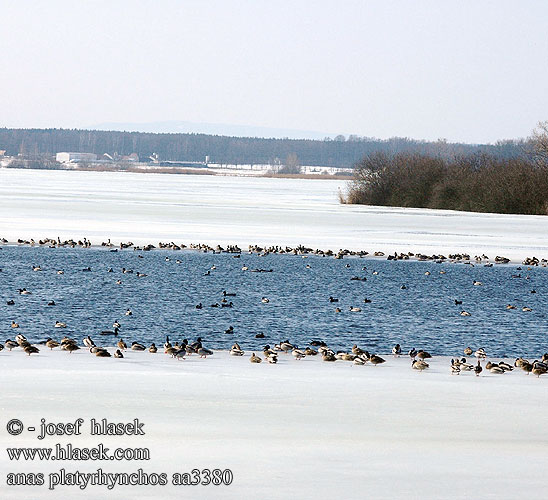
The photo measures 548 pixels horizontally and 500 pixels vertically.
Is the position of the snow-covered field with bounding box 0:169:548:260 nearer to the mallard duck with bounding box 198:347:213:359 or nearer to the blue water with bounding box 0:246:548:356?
the blue water with bounding box 0:246:548:356

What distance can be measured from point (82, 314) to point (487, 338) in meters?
6.90

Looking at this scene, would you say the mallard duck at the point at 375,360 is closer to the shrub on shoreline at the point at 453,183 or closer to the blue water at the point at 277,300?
the blue water at the point at 277,300

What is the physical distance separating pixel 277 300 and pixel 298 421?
11.5 m

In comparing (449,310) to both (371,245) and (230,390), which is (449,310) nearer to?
(230,390)

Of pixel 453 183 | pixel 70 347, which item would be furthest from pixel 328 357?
pixel 453 183

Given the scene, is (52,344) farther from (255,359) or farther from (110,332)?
(255,359)

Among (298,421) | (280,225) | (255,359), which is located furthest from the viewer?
(280,225)

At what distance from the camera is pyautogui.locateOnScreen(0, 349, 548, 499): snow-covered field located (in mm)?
7309

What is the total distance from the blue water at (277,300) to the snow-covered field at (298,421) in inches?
109

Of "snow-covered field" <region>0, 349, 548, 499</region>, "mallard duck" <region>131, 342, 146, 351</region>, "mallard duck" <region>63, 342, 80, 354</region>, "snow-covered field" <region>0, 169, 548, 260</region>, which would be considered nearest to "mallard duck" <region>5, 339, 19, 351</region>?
"snow-covered field" <region>0, 349, 548, 499</region>

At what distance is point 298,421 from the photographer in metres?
9.31

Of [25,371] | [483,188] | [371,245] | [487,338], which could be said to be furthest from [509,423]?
[483,188]

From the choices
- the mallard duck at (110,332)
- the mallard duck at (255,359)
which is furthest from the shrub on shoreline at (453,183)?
the mallard duck at (255,359)

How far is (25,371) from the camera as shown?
37.6 ft
